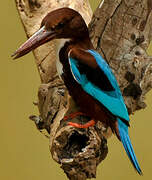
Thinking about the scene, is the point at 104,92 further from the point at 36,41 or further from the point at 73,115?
the point at 36,41

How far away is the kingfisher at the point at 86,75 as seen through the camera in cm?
178

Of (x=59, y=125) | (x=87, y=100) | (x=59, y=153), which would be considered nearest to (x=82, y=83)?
(x=87, y=100)

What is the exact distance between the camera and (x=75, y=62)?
5.89 feet

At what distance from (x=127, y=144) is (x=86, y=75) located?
30 centimetres

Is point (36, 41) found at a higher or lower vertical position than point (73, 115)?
higher

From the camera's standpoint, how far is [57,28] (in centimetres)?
180

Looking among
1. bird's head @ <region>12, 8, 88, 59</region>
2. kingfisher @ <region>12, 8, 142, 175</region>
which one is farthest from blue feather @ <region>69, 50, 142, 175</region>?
bird's head @ <region>12, 8, 88, 59</region>

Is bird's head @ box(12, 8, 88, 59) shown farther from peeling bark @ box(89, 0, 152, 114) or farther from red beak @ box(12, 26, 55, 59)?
peeling bark @ box(89, 0, 152, 114)

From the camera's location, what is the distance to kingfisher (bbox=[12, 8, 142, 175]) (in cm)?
178

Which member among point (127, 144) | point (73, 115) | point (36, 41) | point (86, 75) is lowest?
point (127, 144)

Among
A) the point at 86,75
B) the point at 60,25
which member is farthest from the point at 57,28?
the point at 86,75

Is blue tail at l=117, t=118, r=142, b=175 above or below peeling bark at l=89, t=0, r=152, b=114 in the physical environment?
Result: below

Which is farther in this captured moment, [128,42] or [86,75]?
[128,42]

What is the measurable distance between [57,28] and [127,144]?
510mm
